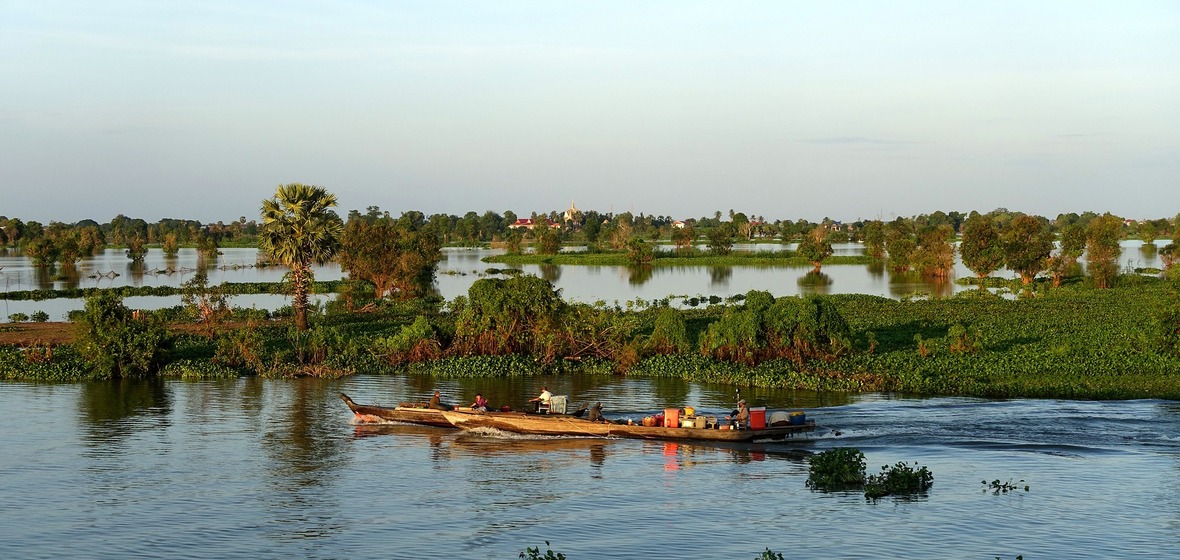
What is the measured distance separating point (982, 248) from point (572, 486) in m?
75.2

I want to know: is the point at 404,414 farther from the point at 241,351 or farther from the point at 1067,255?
the point at 1067,255

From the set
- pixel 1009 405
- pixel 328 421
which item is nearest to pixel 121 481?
pixel 328 421

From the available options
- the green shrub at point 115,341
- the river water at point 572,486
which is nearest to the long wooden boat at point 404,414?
the river water at point 572,486

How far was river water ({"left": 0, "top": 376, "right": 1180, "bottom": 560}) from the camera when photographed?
21.1 metres

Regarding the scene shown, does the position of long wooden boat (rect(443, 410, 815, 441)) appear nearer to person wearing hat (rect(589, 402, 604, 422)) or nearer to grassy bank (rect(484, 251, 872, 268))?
person wearing hat (rect(589, 402, 604, 422))

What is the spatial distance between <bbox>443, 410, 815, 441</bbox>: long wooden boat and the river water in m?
0.31

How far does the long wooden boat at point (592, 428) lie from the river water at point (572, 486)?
31 centimetres

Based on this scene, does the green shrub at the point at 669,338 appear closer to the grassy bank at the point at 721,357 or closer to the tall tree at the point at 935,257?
the grassy bank at the point at 721,357

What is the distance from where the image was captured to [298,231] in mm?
51031

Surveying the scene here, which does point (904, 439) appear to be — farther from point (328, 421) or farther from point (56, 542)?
point (56, 542)

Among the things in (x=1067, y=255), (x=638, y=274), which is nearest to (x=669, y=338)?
(x=1067, y=255)

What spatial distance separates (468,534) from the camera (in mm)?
21859

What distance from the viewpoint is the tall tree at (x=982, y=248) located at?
299ft

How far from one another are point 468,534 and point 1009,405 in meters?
17.8
